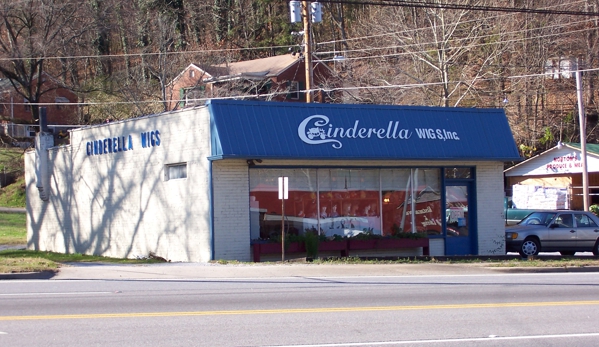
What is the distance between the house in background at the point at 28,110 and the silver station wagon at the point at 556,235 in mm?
35435

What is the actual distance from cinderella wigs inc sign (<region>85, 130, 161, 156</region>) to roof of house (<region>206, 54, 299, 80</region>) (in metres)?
22.8

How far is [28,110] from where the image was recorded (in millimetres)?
60469

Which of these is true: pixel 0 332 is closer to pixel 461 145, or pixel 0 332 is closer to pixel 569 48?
pixel 461 145

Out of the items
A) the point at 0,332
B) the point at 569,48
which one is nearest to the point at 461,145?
the point at 0,332

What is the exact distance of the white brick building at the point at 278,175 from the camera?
2030cm

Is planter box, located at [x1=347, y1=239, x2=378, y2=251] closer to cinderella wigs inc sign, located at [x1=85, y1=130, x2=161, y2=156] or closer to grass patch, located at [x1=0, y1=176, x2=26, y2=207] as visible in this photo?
cinderella wigs inc sign, located at [x1=85, y1=130, x2=161, y2=156]

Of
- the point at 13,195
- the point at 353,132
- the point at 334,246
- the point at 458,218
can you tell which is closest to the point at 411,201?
the point at 458,218

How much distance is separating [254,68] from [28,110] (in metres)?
20.9

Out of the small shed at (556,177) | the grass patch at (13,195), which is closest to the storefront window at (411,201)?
the small shed at (556,177)

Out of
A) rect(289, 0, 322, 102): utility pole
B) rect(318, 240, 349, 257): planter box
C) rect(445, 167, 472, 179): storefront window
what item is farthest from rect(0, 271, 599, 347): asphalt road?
rect(289, 0, 322, 102): utility pole

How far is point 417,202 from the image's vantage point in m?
23.3

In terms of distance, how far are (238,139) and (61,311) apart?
30.2ft

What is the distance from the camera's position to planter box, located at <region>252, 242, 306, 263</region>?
20.5 m

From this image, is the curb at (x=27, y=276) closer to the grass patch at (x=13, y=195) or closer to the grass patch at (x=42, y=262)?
the grass patch at (x=42, y=262)
